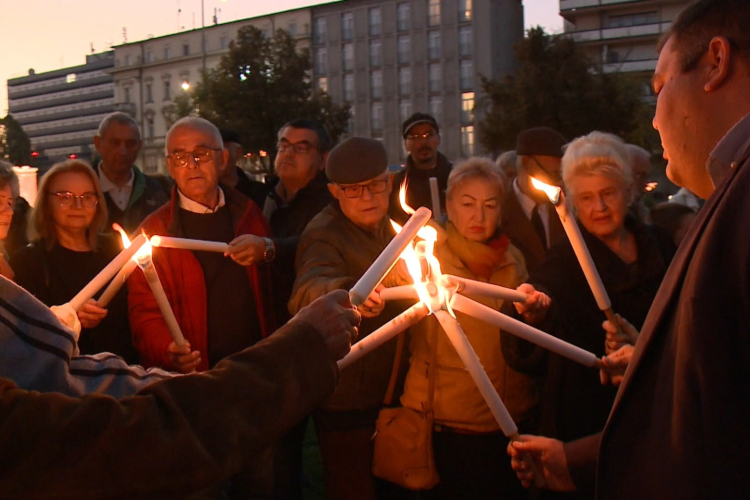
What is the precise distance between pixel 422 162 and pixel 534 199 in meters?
1.08

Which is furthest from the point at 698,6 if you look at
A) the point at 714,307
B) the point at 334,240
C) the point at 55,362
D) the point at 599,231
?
the point at 334,240

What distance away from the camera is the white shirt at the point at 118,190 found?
548 cm

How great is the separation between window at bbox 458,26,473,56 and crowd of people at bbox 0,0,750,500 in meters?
56.7

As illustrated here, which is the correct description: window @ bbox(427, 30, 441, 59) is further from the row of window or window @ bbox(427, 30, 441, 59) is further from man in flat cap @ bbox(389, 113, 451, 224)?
man in flat cap @ bbox(389, 113, 451, 224)

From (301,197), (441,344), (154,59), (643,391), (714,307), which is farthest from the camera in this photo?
(154,59)

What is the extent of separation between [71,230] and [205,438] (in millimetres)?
2903

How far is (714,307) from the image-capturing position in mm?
1328

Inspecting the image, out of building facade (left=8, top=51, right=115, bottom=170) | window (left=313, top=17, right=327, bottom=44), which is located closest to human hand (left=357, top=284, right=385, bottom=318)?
window (left=313, top=17, right=327, bottom=44)

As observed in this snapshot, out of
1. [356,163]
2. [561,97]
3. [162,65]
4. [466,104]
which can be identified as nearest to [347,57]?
[466,104]

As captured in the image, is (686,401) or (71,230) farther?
(71,230)

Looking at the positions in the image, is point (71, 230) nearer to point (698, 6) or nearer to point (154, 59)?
point (698, 6)

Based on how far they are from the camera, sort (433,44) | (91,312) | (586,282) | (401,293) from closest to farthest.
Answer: (401,293) → (91,312) → (586,282) → (433,44)

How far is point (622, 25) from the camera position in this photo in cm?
5566

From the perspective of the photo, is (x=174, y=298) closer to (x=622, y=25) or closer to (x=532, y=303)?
(x=532, y=303)
